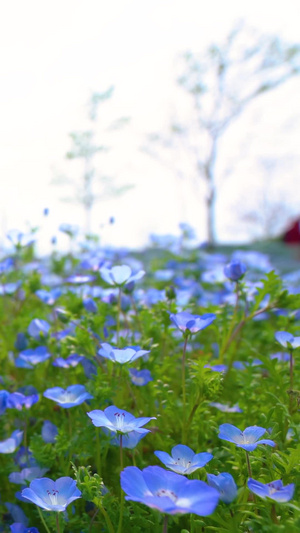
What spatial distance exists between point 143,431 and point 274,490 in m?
0.21

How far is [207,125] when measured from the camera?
45.5 ft

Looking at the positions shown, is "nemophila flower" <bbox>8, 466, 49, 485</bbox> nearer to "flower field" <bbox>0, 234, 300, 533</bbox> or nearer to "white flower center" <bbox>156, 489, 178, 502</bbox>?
"flower field" <bbox>0, 234, 300, 533</bbox>

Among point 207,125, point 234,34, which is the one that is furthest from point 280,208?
point 234,34

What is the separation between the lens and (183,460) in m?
0.83

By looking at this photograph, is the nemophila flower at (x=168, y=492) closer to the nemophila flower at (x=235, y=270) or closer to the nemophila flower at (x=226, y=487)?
the nemophila flower at (x=226, y=487)

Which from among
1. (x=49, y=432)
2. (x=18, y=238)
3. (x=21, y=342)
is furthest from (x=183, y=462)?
(x=18, y=238)

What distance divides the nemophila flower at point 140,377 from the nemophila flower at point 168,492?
42 cm

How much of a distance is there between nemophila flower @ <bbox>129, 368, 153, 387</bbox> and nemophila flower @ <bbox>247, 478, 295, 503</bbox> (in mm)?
430

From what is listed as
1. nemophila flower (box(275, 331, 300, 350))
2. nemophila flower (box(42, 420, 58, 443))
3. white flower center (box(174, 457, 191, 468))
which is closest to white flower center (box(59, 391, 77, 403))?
nemophila flower (box(42, 420, 58, 443))

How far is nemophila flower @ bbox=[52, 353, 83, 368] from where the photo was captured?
1.22 metres

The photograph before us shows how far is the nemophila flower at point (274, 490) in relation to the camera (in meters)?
0.70

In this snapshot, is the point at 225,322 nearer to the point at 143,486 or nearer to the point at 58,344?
the point at 58,344

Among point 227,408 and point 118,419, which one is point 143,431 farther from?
point 227,408

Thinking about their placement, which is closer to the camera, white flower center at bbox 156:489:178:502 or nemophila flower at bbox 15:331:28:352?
white flower center at bbox 156:489:178:502
